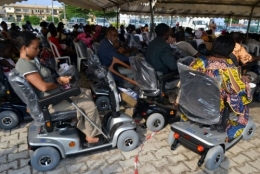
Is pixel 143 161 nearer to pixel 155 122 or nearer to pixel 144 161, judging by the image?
pixel 144 161

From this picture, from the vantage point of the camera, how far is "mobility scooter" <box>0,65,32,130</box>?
10.5 feet

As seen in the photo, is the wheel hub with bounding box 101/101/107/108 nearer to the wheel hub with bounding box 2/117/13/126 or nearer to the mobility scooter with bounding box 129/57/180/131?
the mobility scooter with bounding box 129/57/180/131

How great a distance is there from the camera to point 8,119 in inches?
127

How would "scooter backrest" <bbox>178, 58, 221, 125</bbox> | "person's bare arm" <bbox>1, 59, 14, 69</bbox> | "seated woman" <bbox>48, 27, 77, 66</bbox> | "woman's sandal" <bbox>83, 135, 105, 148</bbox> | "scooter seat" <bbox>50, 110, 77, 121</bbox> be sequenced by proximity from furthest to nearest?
"seated woman" <bbox>48, 27, 77, 66</bbox> → "person's bare arm" <bbox>1, 59, 14, 69</bbox> → "woman's sandal" <bbox>83, 135, 105, 148</bbox> → "scooter seat" <bbox>50, 110, 77, 121</bbox> → "scooter backrest" <bbox>178, 58, 221, 125</bbox>

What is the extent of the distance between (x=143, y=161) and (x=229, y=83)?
1258mm

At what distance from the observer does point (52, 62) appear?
15.4ft

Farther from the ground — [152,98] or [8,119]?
[152,98]

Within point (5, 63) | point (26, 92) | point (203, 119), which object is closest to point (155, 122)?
point (203, 119)

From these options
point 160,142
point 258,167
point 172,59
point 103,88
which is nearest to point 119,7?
point 103,88

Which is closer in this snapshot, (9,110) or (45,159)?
(45,159)

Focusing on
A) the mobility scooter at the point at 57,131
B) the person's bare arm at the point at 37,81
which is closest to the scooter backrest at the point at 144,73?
the mobility scooter at the point at 57,131

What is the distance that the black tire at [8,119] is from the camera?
319cm

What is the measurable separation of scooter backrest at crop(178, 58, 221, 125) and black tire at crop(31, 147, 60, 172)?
4.88ft

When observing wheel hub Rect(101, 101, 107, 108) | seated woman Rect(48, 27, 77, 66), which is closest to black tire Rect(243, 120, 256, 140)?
wheel hub Rect(101, 101, 107, 108)
